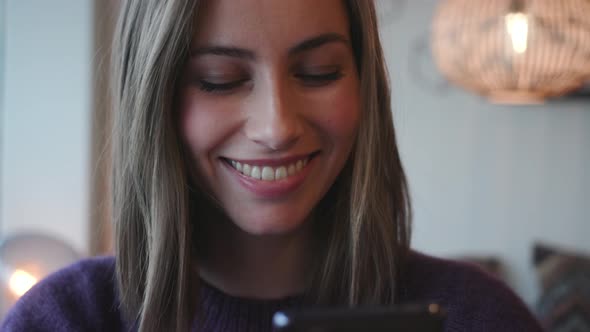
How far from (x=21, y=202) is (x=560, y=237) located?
1.62 metres

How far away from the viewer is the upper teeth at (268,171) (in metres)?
0.73

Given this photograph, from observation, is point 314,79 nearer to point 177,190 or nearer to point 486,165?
point 177,190

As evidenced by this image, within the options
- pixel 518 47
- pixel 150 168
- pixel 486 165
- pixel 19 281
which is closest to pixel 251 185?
pixel 150 168

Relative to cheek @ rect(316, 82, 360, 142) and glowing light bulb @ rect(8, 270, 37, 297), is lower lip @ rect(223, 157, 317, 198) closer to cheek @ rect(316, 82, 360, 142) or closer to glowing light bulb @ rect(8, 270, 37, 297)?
cheek @ rect(316, 82, 360, 142)

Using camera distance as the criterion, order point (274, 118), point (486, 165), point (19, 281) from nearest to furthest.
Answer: point (274, 118)
point (19, 281)
point (486, 165)

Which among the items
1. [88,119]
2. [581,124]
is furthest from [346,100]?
[581,124]

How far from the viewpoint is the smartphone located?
369mm

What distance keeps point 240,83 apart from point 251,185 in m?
0.10

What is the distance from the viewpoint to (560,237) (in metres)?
2.39

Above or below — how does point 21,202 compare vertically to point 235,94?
below

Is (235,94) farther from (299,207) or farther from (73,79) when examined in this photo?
(73,79)

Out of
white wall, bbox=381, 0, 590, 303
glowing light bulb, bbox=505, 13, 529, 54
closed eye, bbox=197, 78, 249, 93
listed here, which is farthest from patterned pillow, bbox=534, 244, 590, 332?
closed eye, bbox=197, 78, 249, 93

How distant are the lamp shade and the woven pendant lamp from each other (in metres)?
1.05

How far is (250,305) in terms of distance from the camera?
0.85m
